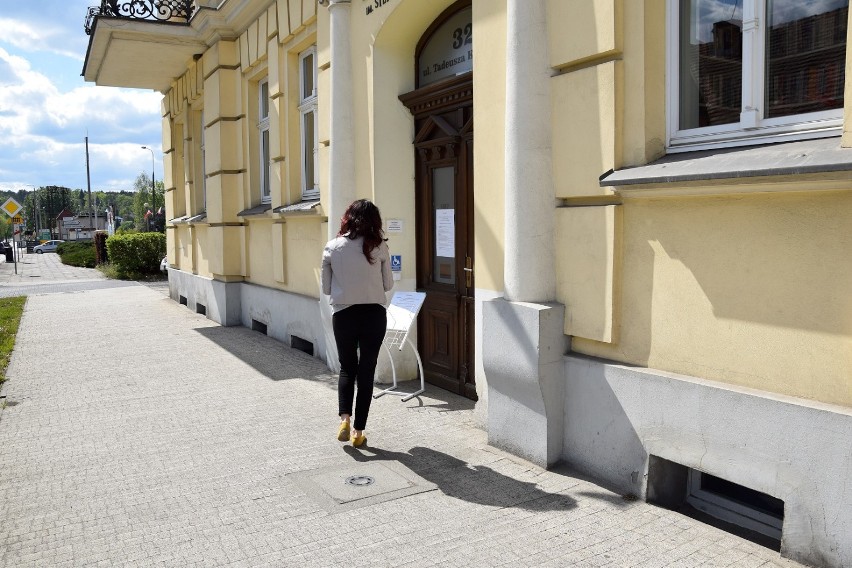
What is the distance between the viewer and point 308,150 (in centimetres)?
967

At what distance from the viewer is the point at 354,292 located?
199 inches

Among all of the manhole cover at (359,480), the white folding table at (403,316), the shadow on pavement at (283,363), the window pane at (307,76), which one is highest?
the window pane at (307,76)

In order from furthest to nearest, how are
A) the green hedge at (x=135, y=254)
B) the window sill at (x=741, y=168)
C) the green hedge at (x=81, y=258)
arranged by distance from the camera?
the green hedge at (x=81, y=258), the green hedge at (x=135, y=254), the window sill at (x=741, y=168)

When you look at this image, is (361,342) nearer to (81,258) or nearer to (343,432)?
(343,432)

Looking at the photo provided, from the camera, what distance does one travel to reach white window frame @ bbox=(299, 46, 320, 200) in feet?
30.2

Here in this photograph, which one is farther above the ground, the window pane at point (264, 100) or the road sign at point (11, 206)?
the window pane at point (264, 100)

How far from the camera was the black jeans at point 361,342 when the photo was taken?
5.14 m

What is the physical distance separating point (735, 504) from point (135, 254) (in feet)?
72.5

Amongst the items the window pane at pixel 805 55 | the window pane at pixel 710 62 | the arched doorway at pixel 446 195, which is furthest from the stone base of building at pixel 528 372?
the window pane at pixel 805 55

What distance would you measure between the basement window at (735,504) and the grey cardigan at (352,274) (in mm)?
2322

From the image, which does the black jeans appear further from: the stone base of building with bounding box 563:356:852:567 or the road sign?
the road sign

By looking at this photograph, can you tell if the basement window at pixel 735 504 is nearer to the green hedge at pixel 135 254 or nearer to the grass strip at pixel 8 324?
the grass strip at pixel 8 324

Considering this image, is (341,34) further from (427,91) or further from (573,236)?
(573,236)

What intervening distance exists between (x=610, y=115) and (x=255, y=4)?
7569 millimetres
